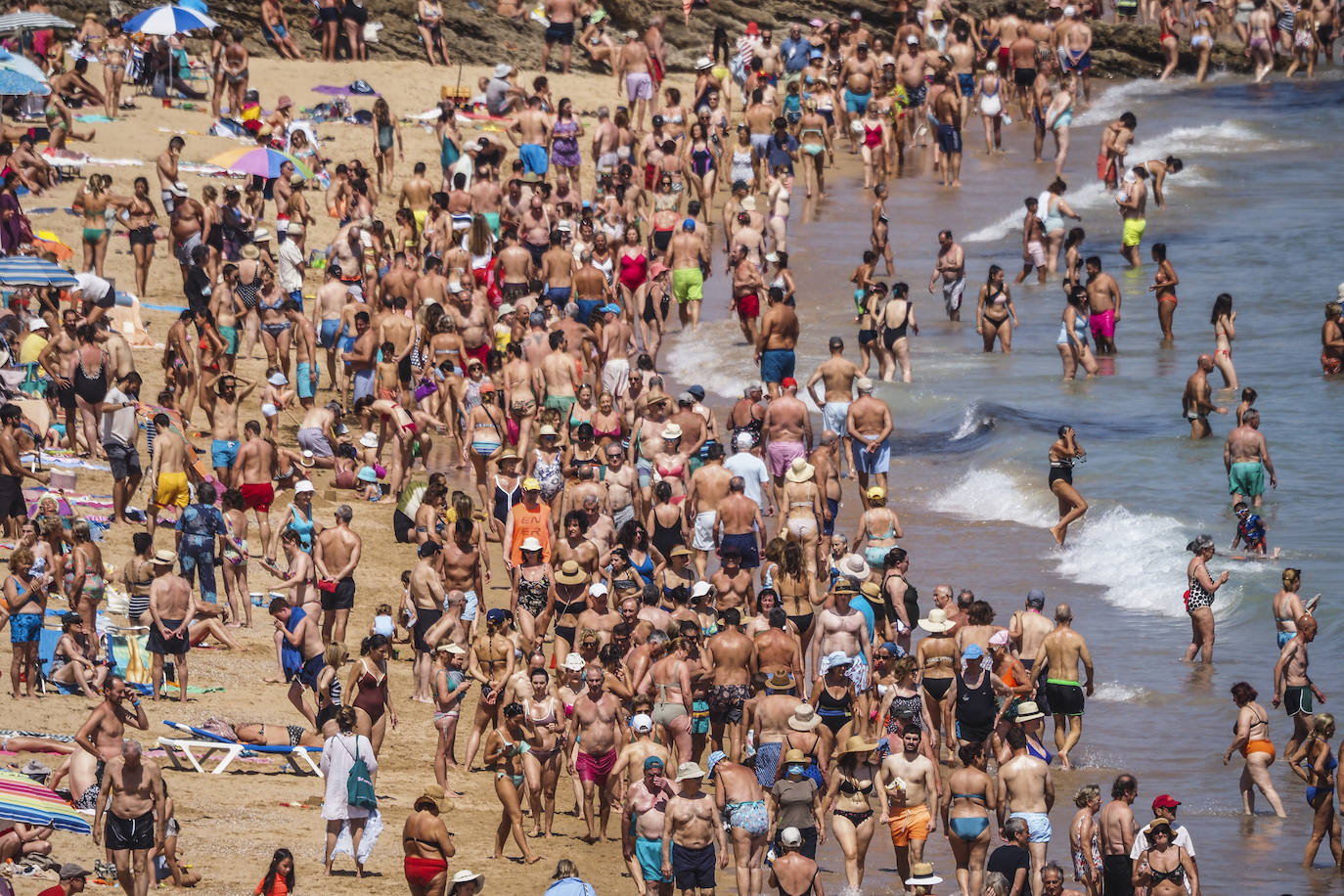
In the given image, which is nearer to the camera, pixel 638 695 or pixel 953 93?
pixel 638 695

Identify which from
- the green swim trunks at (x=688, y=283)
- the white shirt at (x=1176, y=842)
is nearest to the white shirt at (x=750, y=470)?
the white shirt at (x=1176, y=842)

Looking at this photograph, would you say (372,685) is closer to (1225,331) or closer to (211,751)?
(211,751)

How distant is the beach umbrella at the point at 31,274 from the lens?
19406mm

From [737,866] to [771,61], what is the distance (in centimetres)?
2229

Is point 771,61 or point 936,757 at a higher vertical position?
point 771,61

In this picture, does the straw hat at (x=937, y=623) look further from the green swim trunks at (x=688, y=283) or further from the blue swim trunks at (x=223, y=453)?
the green swim trunks at (x=688, y=283)

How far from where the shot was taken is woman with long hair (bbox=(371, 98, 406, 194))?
2667 cm

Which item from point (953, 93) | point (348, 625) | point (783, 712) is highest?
point (953, 93)

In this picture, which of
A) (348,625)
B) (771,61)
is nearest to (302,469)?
(348,625)

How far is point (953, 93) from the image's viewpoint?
29.0 meters

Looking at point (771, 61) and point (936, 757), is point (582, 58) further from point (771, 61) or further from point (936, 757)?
point (936, 757)

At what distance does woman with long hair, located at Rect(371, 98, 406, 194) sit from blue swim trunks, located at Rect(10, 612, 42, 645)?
13301 mm

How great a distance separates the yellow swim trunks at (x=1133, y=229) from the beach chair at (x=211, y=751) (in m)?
16.0

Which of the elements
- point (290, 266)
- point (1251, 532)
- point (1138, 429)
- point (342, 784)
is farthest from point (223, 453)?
point (1138, 429)
